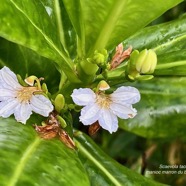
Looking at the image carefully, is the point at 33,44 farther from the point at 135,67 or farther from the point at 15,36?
the point at 135,67

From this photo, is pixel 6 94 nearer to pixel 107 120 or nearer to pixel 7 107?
pixel 7 107

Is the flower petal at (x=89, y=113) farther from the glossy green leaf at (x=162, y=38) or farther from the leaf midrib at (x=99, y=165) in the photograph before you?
the glossy green leaf at (x=162, y=38)

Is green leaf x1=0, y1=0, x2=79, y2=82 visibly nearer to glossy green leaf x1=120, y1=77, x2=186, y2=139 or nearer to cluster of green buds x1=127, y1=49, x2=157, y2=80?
cluster of green buds x1=127, y1=49, x2=157, y2=80

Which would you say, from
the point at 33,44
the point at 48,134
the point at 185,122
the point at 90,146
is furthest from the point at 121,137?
the point at 33,44

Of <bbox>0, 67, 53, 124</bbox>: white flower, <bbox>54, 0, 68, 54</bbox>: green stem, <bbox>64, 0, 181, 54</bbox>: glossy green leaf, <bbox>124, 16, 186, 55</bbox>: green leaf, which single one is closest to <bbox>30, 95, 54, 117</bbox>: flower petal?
<bbox>0, 67, 53, 124</bbox>: white flower

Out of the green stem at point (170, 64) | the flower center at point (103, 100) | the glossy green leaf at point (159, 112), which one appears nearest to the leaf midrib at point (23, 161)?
the flower center at point (103, 100)
